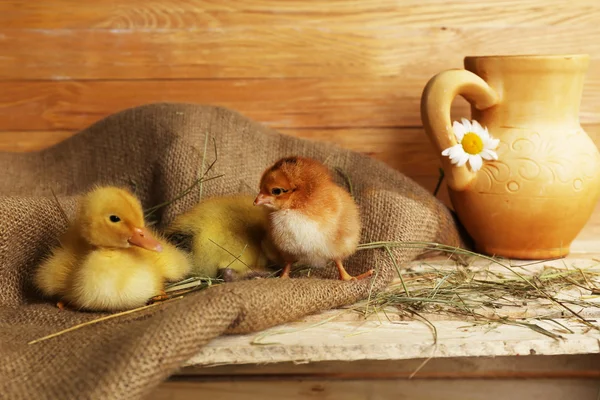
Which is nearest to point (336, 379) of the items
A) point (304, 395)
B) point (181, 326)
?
point (304, 395)

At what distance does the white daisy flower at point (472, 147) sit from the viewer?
4.63ft

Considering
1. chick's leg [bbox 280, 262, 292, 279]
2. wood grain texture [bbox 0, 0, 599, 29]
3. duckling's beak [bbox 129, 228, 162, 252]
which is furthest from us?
wood grain texture [bbox 0, 0, 599, 29]

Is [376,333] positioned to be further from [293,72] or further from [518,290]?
[293,72]

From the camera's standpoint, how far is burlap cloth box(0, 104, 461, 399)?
87cm

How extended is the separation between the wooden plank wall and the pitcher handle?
290 mm

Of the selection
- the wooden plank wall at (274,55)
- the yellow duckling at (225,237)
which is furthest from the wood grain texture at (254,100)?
the yellow duckling at (225,237)

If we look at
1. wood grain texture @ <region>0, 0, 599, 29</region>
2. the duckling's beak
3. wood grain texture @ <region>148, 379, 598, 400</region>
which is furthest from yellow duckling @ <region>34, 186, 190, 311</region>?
wood grain texture @ <region>0, 0, 599, 29</region>

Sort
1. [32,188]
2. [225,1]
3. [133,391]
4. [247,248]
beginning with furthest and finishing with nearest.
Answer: [225,1] → [32,188] → [247,248] → [133,391]

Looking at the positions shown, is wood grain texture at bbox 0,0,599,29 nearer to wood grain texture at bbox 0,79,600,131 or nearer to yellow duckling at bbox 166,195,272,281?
wood grain texture at bbox 0,79,600,131

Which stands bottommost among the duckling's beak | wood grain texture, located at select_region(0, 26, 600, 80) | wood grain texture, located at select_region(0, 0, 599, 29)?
the duckling's beak

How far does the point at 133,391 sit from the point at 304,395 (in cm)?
68

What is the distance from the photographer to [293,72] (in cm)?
173

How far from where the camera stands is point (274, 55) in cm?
172

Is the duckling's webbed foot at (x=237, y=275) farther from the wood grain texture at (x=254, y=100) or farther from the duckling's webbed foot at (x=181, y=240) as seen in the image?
the wood grain texture at (x=254, y=100)
